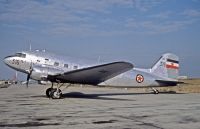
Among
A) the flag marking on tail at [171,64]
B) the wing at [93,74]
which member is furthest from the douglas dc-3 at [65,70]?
the flag marking on tail at [171,64]

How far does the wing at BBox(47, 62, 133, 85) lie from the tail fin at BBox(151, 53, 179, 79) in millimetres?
5655

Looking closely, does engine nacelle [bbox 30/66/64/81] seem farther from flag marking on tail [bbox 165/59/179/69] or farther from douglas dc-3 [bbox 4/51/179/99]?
flag marking on tail [bbox 165/59/179/69]

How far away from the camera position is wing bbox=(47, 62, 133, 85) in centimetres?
2177

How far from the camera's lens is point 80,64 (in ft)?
79.0

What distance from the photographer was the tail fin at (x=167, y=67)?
28844 millimetres

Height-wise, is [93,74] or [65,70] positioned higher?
[65,70]

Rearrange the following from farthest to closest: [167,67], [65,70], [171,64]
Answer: [171,64]
[167,67]
[65,70]

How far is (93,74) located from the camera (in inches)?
906

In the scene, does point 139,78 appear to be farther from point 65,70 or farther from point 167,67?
point 65,70

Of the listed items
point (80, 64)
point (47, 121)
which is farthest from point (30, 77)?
point (47, 121)

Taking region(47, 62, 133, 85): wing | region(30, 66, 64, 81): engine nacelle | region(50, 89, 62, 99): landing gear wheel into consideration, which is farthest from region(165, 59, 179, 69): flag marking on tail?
region(30, 66, 64, 81): engine nacelle

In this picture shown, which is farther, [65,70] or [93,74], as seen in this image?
[65,70]

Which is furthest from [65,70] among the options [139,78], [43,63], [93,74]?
[139,78]

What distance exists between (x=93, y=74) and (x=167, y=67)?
9051 mm
